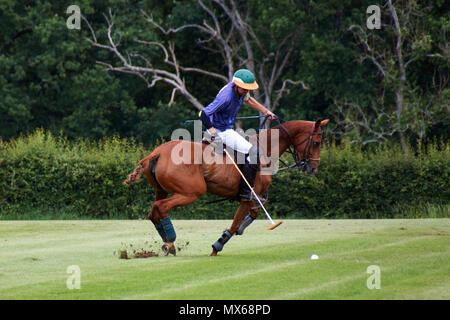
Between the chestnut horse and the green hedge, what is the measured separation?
10.4m

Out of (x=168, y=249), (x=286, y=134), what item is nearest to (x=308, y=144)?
(x=286, y=134)

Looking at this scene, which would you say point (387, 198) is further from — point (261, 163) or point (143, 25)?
point (143, 25)

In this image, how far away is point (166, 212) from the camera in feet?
39.7

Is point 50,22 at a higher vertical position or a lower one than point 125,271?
higher

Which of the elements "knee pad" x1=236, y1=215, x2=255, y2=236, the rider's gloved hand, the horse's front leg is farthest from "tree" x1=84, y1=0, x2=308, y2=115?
"knee pad" x1=236, y1=215, x2=255, y2=236

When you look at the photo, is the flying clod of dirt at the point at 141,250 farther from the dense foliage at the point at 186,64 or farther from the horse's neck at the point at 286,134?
the dense foliage at the point at 186,64

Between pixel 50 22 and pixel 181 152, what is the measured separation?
997 inches

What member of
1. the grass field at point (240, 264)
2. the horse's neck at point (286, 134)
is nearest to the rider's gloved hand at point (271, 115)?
the horse's neck at point (286, 134)

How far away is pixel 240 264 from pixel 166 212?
154 centimetres

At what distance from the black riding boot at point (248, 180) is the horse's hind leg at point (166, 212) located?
2.45ft

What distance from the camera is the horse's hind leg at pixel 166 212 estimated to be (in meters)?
12.1

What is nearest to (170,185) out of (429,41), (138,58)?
(429,41)

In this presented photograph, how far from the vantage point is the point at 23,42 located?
38625 millimetres

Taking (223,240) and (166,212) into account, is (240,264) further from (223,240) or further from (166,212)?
(166,212)
